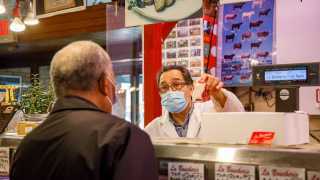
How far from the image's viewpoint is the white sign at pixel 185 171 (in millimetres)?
1216

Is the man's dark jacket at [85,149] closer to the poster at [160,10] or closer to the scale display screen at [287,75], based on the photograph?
the scale display screen at [287,75]

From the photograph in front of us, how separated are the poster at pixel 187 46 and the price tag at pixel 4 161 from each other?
252cm

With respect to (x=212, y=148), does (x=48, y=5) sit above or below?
above

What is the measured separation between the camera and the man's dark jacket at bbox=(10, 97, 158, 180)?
115 centimetres

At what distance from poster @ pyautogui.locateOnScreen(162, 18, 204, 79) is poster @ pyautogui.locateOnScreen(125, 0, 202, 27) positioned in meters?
1.20

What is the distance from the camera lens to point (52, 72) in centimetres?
135

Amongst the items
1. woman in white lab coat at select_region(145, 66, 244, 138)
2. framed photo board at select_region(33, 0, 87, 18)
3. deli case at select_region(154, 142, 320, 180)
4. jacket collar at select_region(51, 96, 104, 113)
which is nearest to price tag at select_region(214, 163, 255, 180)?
deli case at select_region(154, 142, 320, 180)

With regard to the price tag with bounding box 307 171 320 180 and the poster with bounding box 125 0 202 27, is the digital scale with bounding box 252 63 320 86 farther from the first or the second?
the poster with bounding box 125 0 202 27

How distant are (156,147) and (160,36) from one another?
3.11 m

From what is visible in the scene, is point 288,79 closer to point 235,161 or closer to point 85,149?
point 235,161

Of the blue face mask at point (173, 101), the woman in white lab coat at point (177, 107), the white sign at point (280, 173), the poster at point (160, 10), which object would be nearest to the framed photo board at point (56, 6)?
the poster at point (160, 10)

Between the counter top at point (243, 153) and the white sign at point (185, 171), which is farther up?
the counter top at point (243, 153)

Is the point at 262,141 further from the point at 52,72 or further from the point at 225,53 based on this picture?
the point at 225,53

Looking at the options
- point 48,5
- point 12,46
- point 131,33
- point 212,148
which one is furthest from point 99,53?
point 12,46
